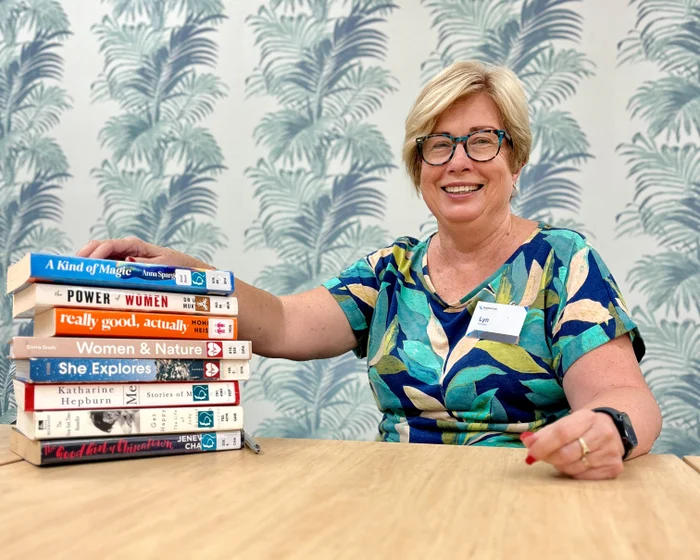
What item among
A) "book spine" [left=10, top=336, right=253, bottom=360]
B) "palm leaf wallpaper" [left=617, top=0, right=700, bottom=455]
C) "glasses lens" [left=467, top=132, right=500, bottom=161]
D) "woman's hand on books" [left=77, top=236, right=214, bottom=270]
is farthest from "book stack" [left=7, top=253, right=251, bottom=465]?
"palm leaf wallpaper" [left=617, top=0, right=700, bottom=455]

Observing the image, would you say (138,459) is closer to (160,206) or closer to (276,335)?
(276,335)

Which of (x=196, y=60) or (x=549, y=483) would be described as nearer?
(x=549, y=483)

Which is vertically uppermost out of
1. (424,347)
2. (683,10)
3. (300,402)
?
(683,10)

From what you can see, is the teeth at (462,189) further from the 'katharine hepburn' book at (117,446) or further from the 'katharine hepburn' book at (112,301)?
the 'katharine hepburn' book at (117,446)

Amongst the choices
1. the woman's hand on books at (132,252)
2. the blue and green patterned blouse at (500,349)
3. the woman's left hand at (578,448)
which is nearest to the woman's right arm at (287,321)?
the woman's hand on books at (132,252)

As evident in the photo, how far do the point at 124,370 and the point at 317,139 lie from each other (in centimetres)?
198

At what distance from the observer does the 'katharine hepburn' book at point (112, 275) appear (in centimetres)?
106

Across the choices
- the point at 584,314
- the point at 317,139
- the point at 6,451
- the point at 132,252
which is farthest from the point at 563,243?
the point at 317,139

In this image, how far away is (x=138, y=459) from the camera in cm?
111

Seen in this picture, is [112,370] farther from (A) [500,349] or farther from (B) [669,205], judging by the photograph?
(B) [669,205]

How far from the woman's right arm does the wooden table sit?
0.49m

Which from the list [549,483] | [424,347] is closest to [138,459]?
[549,483]

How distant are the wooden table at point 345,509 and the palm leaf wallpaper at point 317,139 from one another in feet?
5.65

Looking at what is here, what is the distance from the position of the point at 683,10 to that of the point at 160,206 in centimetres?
212
